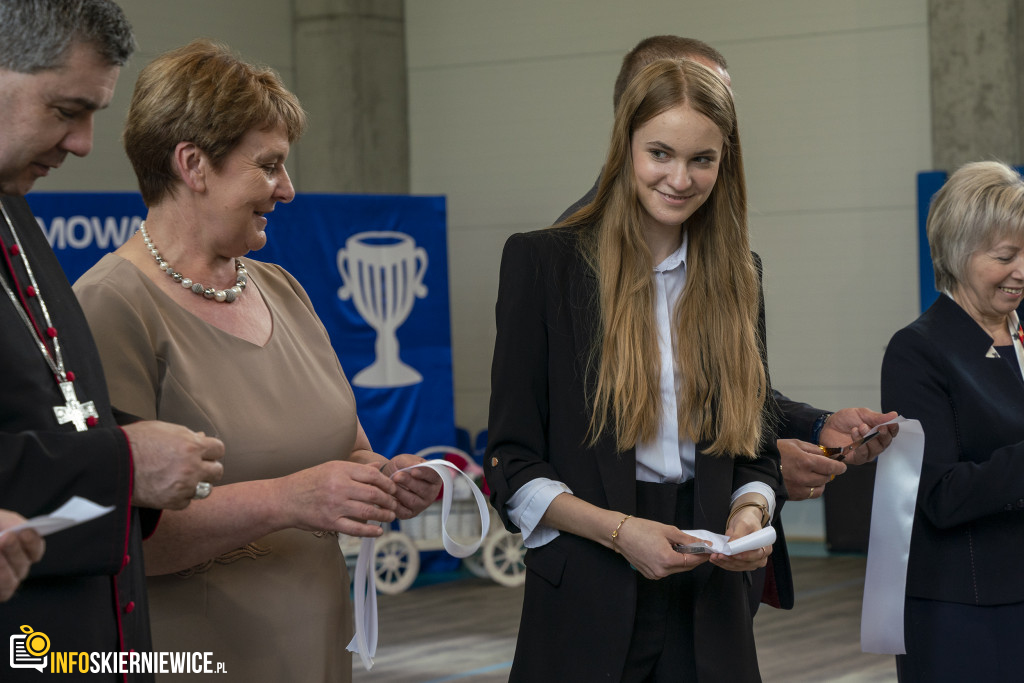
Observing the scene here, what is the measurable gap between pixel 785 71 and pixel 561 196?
6.18ft

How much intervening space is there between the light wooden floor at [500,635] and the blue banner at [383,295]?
949mm

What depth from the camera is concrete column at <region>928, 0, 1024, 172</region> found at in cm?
759

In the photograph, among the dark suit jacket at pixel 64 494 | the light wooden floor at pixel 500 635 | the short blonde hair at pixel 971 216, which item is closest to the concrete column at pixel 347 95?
the light wooden floor at pixel 500 635

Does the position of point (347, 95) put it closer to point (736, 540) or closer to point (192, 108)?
point (192, 108)

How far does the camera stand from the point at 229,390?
1.85m

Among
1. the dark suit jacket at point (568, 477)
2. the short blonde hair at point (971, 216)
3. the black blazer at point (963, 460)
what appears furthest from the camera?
the short blonde hair at point (971, 216)

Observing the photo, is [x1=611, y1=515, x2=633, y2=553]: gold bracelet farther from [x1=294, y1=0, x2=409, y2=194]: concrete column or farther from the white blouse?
[x1=294, y1=0, x2=409, y2=194]: concrete column

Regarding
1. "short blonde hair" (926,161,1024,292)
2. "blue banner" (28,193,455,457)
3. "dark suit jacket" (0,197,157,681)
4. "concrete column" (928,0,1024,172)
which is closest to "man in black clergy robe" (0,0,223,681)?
"dark suit jacket" (0,197,157,681)

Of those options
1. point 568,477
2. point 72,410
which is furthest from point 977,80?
point 72,410

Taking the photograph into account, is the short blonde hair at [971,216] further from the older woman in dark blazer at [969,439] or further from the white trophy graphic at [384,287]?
the white trophy graphic at [384,287]

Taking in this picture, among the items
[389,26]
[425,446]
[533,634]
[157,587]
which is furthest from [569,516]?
[389,26]

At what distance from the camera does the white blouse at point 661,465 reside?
189 centimetres

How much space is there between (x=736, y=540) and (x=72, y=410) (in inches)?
37.8

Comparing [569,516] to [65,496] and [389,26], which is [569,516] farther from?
[389,26]
